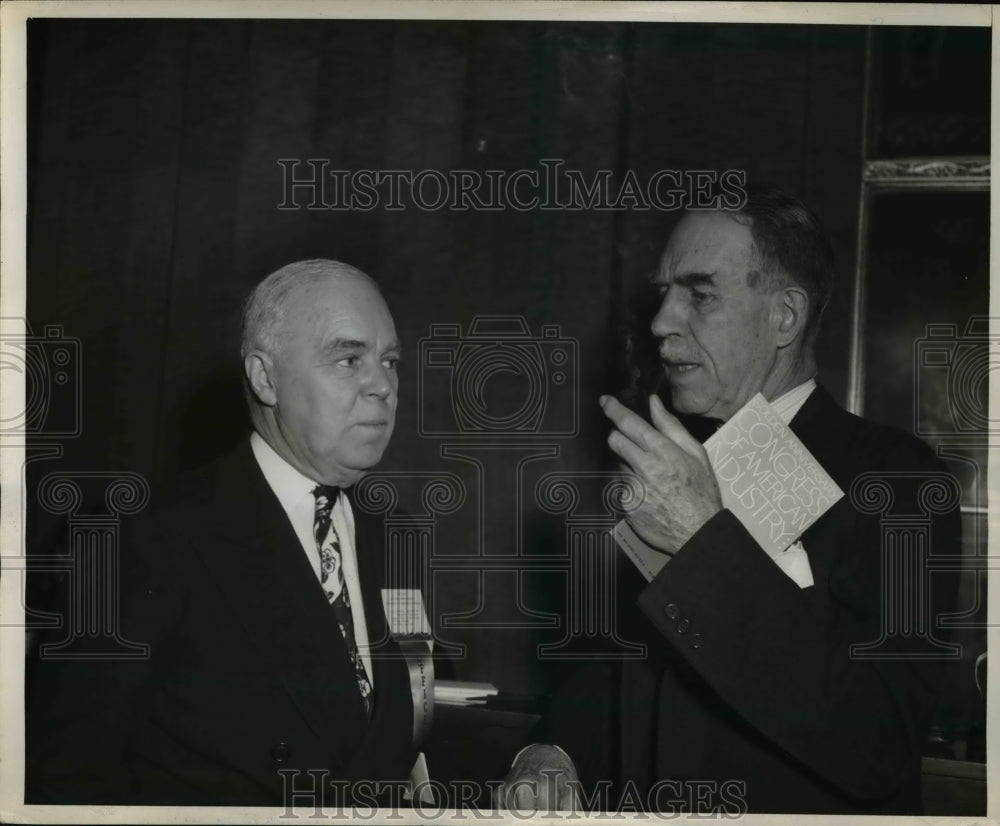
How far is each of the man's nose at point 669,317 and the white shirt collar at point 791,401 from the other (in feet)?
0.96

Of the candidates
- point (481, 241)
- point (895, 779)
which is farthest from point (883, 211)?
point (895, 779)

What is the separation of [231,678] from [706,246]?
1.52 metres

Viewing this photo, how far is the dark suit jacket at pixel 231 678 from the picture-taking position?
2760 mm

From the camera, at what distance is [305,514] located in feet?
9.19

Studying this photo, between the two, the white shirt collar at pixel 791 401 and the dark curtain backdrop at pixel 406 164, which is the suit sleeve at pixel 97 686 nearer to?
the dark curtain backdrop at pixel 406 164

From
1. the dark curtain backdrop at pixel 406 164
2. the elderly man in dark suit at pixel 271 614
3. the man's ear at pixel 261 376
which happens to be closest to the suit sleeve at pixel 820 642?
the dark curtain backdrop at pixel 406 164

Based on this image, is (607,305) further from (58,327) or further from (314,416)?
(58,327)

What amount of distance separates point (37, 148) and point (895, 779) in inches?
102

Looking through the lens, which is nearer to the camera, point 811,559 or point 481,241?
point 811,559

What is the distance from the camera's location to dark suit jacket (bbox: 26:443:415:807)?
276 cm

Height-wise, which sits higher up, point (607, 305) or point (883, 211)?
point (883, 211)

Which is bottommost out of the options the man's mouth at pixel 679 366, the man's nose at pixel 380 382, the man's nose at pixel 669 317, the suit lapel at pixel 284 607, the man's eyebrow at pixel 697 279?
the suit lapel at pixel 284 607

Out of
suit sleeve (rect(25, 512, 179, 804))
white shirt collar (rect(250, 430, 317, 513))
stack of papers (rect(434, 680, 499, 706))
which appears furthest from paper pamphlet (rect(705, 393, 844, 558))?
suit sleeve (rect(25, 512, 179, 804))

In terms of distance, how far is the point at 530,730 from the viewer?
9.42 feet
